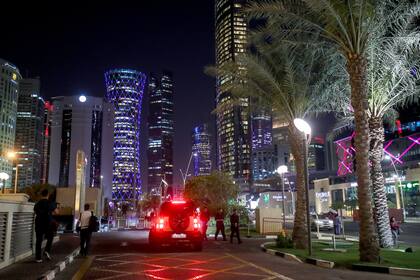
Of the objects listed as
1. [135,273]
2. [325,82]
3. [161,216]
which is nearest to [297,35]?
[325,82]

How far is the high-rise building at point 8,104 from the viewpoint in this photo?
422 feet

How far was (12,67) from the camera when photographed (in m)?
149

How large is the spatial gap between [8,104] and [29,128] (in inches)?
1573

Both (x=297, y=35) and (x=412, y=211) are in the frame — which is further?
(x=412, y=211)

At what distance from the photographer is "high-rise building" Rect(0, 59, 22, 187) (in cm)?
12850

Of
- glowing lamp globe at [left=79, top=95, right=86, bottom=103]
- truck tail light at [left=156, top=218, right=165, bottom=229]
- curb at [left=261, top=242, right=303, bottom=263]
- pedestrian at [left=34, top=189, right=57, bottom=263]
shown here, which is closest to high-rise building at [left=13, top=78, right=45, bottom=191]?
glowing lamp globe at [left=79, top=95, right=86, bottom=103]

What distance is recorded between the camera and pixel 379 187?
693 inches

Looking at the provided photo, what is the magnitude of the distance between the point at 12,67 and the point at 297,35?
494 ft

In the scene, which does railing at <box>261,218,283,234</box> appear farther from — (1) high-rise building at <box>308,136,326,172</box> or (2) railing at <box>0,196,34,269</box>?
(1) high-rise building at <box>308,136,326,172</box>

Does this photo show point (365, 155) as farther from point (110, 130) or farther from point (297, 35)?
point (110, 130)

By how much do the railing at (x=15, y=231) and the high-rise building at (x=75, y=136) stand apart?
5652 inches

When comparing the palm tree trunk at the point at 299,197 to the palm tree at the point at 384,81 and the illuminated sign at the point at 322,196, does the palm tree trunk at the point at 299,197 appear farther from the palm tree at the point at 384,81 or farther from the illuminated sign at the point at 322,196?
the illuminated sign at the point at 322,196

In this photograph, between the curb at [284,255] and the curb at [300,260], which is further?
the curb at [284,255]

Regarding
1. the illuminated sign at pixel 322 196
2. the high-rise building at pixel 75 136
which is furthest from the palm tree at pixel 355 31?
the high-rise building at pixel 75 136
